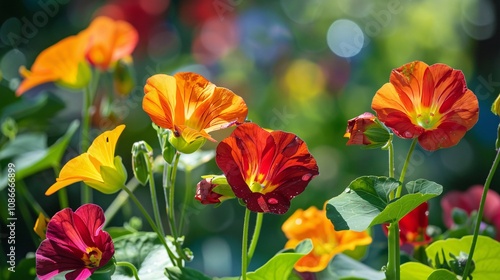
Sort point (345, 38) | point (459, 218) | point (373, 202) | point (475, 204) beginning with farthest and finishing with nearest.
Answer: point (345, 38) < point (475, 204) < point (459, 218) < point (373, 202)

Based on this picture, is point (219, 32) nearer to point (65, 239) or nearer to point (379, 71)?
point (379, 71)

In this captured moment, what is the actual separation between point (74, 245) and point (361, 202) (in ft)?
0.65

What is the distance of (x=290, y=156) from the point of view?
541 mm

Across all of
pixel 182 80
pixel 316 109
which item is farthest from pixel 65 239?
pixel 316 109

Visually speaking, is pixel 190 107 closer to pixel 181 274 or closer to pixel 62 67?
pixel 181 274

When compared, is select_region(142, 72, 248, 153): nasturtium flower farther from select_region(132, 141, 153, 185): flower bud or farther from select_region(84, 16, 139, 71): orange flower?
select_region(84, 16, 139, 71): orange flower

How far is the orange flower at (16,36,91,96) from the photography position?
0.91 metres

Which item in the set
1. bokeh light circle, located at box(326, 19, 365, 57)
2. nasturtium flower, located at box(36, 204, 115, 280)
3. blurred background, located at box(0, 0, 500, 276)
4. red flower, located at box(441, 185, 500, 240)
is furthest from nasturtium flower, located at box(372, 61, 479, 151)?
bokeh light circle, located at box(326, 19, 365, 57)

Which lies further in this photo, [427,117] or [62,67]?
[62,67]

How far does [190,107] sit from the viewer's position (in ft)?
1.92

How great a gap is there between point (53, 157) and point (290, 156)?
0.44 metres

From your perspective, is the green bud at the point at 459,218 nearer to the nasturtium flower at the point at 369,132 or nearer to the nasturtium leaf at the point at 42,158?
the nasturtium flower at the point at 369,132

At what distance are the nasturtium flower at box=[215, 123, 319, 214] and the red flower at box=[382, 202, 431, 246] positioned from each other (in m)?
0.20

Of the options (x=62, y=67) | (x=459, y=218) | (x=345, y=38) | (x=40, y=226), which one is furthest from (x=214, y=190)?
(x=345, y=38)
